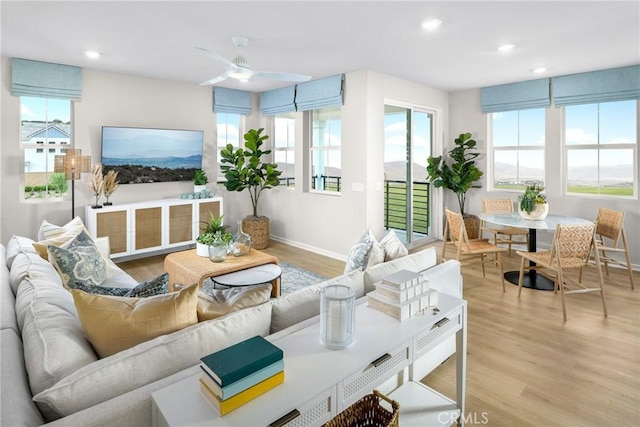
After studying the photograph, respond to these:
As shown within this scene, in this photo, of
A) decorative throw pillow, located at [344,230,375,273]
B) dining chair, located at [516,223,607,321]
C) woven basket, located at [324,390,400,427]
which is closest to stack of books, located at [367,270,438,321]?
woven basket, located at [324,390,400,427]

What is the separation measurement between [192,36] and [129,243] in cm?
281

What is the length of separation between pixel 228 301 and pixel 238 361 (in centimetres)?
59

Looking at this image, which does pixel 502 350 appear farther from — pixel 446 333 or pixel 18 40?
pixel 18 40

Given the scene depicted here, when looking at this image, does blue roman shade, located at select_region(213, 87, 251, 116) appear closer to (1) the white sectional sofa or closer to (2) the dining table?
(2) the dining table

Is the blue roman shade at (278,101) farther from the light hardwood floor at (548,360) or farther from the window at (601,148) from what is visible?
the window at (601,148)

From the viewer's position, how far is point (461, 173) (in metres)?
5.75

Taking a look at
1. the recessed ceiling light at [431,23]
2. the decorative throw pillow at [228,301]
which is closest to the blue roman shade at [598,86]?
the recessed ceiling light at [431,23]

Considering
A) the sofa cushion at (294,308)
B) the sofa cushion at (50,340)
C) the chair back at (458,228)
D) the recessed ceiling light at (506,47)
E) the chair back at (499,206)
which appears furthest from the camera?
the chair back at (499,206)

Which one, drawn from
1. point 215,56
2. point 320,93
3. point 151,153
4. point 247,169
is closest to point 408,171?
point 320,93

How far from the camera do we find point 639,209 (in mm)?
4617

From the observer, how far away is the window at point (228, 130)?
6.19m

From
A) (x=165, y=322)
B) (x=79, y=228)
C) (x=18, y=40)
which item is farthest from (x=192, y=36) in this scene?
(x=165, y=322)

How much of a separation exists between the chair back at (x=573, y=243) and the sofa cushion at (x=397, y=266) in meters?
1.60

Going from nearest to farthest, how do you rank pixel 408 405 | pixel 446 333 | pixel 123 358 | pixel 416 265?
1. pixel 123 358
2. pixel 446 333
3. pixel 408 405
4. pixel 416 265
